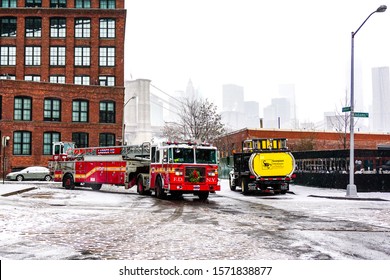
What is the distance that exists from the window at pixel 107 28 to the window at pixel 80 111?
10110mm

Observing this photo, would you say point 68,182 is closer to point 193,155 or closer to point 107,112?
point 193,155

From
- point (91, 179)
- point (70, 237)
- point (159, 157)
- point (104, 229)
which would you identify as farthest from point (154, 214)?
point (91, 179)

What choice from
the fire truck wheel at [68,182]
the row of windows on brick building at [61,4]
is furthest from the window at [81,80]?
the fire truck wheel at [68,182]

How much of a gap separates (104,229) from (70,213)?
404 centimetres

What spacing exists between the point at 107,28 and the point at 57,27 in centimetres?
609

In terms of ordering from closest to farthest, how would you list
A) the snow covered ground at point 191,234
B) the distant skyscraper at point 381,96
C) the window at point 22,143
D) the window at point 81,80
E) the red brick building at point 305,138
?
the snow covered ground at point 191,234, the window at point 22,143, the window at point 81,80, the red brick building at point 305,138, the distant skyscraper at point 381,96

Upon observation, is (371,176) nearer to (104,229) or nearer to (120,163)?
(120,163)

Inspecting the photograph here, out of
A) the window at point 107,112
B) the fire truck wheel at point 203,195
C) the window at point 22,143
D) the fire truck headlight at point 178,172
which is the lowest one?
the fire truck wheel at point 203,195

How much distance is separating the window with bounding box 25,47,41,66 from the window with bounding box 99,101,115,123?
10919 millimetres

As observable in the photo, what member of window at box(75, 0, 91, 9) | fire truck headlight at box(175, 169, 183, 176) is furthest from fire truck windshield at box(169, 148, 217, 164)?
window at box(75, 0, 91, 9)

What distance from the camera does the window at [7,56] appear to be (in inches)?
2272

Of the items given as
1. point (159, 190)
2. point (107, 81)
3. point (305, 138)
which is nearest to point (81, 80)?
point (107, 81)

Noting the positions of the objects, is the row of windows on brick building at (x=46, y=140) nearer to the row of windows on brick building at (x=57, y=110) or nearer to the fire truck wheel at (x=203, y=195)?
the row of windows on brick building at (x=57, y=110)

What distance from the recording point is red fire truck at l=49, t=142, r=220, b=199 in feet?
71.4
